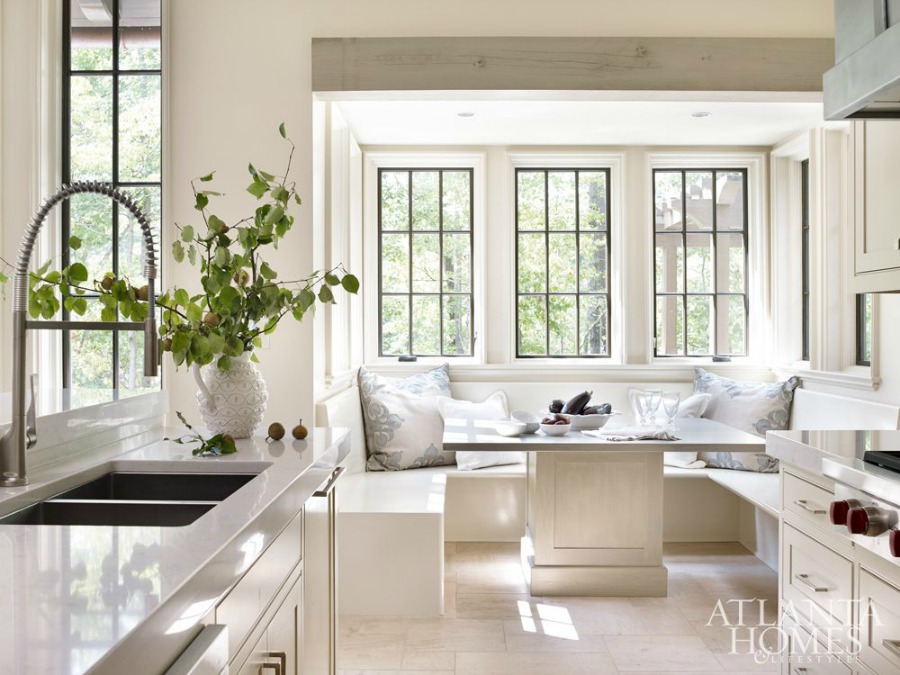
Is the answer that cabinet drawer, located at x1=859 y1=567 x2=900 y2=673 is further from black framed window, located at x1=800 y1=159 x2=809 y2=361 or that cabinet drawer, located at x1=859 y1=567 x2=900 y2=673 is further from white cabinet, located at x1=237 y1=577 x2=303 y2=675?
black framed window, located at x1=800 y1=159 x2=809 y2=361

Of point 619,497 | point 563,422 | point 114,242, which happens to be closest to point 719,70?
point 563,422

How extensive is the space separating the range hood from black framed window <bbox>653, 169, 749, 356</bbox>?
9.89ft

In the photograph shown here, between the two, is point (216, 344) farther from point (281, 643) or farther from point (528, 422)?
point (528, 422)

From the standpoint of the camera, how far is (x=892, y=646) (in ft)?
4.82

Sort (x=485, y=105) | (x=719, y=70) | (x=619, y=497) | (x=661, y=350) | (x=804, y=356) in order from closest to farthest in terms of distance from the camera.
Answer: (x=719, y=70) → (x=619, y=497) → (x=485, y=105) → (x=804, y=356) → (x=661, y=350)

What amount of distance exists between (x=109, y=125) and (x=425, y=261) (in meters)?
2.22

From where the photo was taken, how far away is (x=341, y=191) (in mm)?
3994

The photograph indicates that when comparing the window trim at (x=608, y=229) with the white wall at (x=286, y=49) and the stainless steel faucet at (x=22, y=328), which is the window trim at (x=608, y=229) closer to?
the white wall at (x=286, y=49)

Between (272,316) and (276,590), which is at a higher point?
(272,316)

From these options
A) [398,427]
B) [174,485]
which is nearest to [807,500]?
[174,485]

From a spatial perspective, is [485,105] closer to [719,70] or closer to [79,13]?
[719,70]

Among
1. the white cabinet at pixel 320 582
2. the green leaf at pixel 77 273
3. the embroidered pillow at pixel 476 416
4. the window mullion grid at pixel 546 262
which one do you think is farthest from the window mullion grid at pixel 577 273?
the green leaf at pixel 77 273

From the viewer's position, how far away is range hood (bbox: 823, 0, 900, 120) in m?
1.65

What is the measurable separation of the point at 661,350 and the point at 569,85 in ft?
7.61
